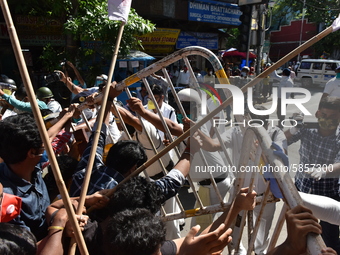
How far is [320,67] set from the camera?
16.3m

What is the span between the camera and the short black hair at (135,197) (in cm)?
137

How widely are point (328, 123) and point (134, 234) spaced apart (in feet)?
6.46

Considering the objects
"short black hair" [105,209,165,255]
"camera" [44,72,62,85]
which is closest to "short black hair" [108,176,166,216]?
"short black hair" [105,209,165,255]

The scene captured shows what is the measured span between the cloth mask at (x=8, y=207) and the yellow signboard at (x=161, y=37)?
10284mm

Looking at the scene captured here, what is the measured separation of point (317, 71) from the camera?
16.4m

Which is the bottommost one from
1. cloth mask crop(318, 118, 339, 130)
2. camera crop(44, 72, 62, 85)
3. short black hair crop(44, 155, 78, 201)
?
short black hair crop(44, 155, 78, 201)

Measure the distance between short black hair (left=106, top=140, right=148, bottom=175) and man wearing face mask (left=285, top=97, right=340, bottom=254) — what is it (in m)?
1.43

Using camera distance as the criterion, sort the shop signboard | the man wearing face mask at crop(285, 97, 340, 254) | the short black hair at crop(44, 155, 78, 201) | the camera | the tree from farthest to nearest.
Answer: the shop signboard
the tree
the camera
the man wearing face mask at crop(285, 97, 340, 254)
the short black hair at crop(44, 155, 78, 201)

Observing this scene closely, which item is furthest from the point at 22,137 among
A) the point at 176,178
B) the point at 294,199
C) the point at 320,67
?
the point at 320,67

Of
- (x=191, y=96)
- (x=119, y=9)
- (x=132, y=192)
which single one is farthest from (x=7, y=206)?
(x=191, y=96)

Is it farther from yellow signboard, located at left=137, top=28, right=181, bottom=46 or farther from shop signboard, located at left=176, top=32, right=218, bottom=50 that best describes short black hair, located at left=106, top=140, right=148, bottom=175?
shop signboard, located at left=176, top=32, right=218, bottom=50

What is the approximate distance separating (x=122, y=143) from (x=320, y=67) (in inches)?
689

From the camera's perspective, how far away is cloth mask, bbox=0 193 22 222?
3.91ft

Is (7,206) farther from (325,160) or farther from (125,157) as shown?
(325,160)
